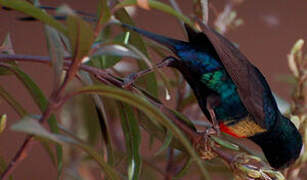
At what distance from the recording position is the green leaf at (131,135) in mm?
1027

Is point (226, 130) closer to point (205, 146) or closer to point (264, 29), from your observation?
point (205, 146)

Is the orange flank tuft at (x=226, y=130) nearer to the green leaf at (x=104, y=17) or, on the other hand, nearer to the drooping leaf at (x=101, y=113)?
the drooping leaf at (x=101, y=113)

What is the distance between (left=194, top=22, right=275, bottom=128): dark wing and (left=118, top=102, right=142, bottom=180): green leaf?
28 centimetres

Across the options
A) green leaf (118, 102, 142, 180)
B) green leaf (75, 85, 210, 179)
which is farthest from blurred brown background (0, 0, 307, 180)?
green leaf (75, 85, 210, 179)

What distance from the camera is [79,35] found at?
71 centimetres

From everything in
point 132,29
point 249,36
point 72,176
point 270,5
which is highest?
point 270,5

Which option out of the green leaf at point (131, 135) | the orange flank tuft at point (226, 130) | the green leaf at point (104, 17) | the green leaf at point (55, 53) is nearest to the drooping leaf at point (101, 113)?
the green leaf at point (131, 135)

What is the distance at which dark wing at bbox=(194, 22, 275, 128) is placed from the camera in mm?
1085

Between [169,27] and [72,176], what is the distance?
1.38 meters

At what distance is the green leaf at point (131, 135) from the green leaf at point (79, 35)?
0.36 meters

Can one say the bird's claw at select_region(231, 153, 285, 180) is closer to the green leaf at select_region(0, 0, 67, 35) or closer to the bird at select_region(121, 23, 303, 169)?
the bird at select_region(121, 23, 303, 169)

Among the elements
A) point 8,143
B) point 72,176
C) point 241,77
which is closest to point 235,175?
point 241,77

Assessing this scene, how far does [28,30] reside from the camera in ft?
7.89

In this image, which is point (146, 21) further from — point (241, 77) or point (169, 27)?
point (241, 77)
